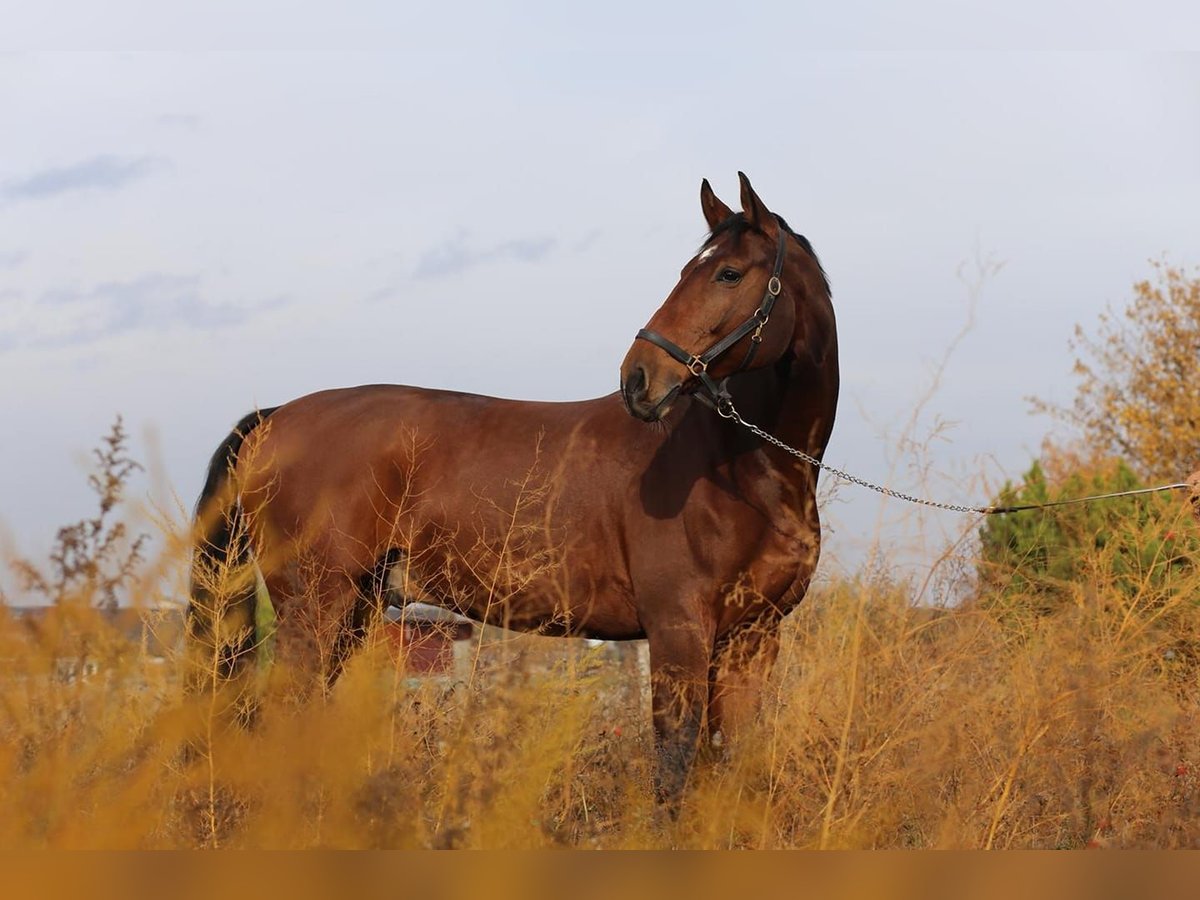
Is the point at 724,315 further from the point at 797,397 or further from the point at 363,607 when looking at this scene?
the point at 363,607

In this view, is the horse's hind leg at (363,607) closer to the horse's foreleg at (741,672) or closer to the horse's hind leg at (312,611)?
the horse's hind leg at (312,611)

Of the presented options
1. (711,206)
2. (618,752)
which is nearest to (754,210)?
(711,206)

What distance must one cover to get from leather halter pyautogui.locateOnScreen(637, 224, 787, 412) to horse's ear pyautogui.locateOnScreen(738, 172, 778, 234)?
9cm

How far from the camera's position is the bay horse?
565cm

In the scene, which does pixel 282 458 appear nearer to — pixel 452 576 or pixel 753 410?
pixel 452 576

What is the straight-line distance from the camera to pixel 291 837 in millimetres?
2658

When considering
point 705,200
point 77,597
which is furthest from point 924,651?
point 77,597

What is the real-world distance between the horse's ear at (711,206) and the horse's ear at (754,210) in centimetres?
32

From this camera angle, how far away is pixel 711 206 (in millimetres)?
6141

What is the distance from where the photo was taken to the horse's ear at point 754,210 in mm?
5727

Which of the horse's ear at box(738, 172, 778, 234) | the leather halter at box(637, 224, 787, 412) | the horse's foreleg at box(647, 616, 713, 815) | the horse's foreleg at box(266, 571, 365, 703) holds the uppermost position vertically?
the horse's ear at box(738, 172, 778, 234)

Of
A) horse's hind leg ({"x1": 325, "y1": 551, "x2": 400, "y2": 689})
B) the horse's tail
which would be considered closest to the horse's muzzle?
the horse's tail

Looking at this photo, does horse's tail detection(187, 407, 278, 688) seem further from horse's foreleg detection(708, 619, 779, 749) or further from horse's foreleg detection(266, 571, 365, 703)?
horse's foreleg detection(708, 619, 779, 749)

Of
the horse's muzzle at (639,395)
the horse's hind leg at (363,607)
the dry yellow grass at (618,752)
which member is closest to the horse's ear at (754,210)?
the horse's muzzle at (639,395)
